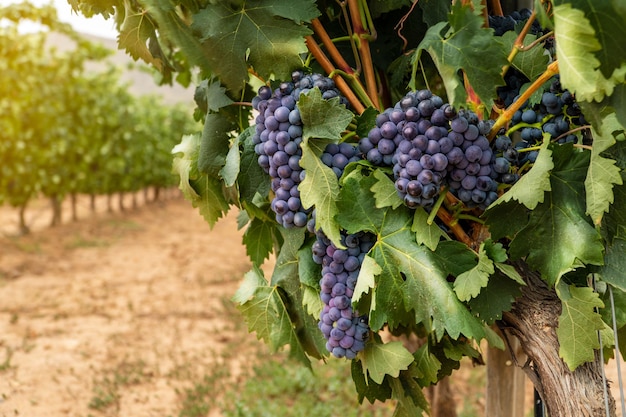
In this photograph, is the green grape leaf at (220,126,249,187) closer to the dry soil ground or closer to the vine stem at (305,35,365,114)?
the vine stem at (305,35,365,114)

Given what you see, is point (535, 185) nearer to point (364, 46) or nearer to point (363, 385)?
point (364, 46)

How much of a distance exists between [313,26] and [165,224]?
1076cm

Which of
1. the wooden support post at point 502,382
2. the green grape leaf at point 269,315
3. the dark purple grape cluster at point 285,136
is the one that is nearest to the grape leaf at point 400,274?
the dark purple grape cluster at point 285,136

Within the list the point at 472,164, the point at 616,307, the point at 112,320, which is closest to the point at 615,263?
the point at 616,307

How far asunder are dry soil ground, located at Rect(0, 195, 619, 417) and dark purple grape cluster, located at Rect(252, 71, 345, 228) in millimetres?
3100

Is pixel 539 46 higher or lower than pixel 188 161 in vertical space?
higher

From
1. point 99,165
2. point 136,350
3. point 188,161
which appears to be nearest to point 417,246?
point 188,161

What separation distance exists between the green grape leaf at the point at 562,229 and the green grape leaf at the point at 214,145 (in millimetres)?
699

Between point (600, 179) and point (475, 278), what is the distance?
11.1 inches

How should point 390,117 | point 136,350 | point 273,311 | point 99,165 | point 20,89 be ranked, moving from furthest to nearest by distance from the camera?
point 99,165, point 20,89, point 136,350, point 273,311, point 390,117

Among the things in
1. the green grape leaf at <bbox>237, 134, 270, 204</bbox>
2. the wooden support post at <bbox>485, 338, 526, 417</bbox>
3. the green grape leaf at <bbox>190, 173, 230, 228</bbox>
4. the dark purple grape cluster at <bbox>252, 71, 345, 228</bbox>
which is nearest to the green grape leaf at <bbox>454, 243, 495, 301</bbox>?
the dark purple grape cluster at <bbox>252, 71, 345, 228</bbox>

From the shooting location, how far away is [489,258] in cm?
120

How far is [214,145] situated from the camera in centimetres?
148

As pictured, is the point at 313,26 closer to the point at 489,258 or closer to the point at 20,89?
the point at 489,258
